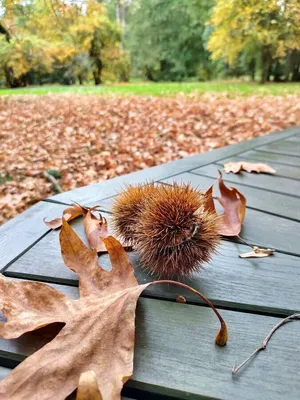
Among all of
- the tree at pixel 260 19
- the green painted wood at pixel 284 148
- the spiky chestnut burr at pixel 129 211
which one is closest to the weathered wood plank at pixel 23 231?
the spiky chestnut burr at pixel 129 211

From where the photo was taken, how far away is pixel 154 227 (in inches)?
27.7

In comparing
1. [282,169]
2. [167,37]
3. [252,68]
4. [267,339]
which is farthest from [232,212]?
[252,68]

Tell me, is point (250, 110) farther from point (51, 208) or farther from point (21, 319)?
point (21, 319)

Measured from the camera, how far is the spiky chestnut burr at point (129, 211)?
0.79 meters

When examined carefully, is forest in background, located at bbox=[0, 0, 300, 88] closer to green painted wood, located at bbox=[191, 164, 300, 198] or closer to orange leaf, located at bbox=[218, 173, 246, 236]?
green painted wood, located at bbox=[191, 164, 300, 198]

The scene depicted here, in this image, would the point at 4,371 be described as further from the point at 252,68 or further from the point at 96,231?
the point at 252,68

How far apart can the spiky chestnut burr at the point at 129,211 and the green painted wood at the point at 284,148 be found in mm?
1359

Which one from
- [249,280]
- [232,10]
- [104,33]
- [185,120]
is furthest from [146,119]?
[104,33]

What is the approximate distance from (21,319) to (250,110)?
519cm

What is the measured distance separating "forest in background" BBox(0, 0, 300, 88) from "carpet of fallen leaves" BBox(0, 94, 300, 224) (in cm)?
68

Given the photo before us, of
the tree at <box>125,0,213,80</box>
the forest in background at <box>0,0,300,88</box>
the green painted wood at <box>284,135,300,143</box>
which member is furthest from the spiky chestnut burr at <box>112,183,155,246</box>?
the tree at <box>125,0,213,80</box>

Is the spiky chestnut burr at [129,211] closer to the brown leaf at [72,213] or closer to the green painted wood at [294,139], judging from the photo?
the brown leaf at [72,213]

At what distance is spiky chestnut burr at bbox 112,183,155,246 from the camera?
79 centimetres

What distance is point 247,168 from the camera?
1.61 m
